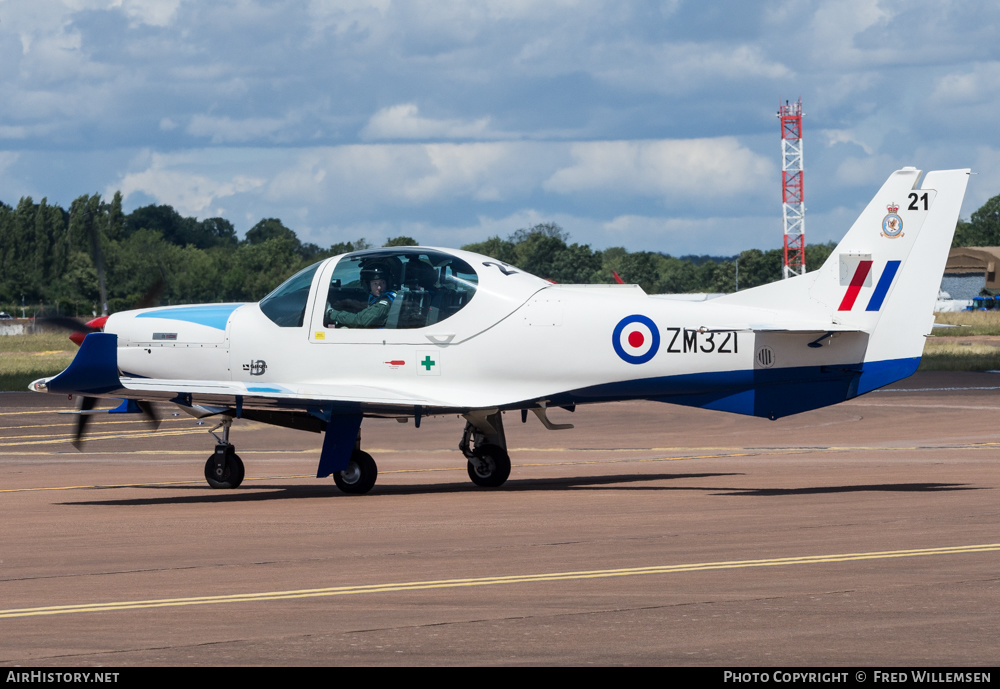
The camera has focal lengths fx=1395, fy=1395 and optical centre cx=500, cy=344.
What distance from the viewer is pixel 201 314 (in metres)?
19.3

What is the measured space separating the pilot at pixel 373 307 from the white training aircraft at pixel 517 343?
0.06 feet

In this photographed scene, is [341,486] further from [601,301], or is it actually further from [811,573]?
[811,573]

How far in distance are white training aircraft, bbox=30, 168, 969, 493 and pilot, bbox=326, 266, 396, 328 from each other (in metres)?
0.02

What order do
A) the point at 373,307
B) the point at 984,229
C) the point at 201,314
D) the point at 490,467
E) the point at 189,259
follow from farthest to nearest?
the point at 984,229, the point at 189,259, the point at 201,314, the point at 490,467, the point at 373,307

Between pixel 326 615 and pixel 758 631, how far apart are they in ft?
9.31

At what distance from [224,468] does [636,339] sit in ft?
19.4

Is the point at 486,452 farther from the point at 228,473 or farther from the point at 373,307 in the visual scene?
the point at 228,473

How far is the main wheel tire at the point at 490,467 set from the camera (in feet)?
61.8

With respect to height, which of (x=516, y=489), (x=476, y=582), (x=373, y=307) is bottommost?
(x=516, y=489)

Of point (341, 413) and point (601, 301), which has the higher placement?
point (601, 301)

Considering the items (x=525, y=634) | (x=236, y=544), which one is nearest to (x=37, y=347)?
(x=236, y=544)

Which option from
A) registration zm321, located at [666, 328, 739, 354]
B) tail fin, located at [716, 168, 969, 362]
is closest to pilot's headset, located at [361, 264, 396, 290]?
registration zm321, located at [666, 328, 739, 354]

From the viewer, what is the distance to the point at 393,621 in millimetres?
9008

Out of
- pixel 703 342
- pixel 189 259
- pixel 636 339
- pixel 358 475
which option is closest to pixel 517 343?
pixel 636 339
